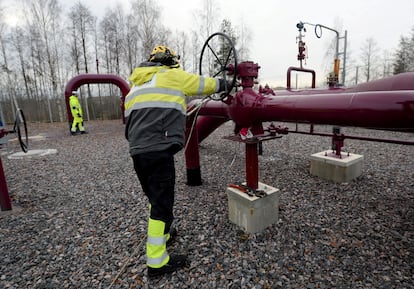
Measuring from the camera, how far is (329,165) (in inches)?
144

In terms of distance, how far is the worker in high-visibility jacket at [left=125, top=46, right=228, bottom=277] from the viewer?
1.81m

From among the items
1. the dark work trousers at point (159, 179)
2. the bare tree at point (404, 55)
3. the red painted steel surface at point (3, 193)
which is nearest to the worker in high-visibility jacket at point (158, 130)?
the dark work trousers at point (159, 179)

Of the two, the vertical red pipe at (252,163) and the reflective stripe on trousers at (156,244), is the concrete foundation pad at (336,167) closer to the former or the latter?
the vertical red pipe at (252,163)

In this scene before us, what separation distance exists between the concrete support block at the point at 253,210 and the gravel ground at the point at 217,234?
0.08 meters

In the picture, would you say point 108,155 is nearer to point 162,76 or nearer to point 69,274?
point 69,274

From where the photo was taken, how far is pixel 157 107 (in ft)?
5.93

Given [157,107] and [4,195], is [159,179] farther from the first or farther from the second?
[4,195]

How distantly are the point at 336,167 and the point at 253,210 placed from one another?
195cm

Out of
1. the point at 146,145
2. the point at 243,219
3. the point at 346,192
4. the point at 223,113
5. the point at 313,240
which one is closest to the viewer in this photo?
the point at 146,145

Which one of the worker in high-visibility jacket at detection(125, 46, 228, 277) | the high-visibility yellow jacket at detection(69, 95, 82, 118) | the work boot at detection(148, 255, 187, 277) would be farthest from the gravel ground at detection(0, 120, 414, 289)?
the high-visibility yellow jacket at detection(69, 95, 82, 118)

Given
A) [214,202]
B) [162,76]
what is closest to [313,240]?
[214,202]

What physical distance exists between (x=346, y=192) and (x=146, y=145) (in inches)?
110

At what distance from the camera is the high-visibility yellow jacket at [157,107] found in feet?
5.93

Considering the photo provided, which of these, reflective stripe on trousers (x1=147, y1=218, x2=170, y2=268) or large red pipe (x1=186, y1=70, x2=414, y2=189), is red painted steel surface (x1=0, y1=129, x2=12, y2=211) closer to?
reflective stripe on trousers (x1=147, y1=218, x2=170, y2=268)
